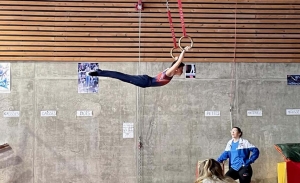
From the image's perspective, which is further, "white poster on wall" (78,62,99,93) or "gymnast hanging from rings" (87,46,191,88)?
"white poster on wall" (78,62,99,93)

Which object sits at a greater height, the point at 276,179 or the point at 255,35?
the point at 255,35

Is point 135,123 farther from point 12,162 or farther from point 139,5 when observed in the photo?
point 12,162

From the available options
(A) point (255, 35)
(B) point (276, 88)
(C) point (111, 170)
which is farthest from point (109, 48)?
(B) point (276, 88)

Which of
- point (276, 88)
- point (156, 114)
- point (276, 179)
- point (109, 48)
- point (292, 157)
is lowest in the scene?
point (276, 179)

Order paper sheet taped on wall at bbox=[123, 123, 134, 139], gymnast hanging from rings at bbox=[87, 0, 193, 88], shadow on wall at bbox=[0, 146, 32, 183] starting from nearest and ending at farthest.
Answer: gymnast hanging from rings at bbox=[87, 0, 193, 88], shadow on wall at bbox=[0, 146, 32, 183], paper sheet taped on wall at bbox=[123, 123, 134, 139]

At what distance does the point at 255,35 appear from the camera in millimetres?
7180

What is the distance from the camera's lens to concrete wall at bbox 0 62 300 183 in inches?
273

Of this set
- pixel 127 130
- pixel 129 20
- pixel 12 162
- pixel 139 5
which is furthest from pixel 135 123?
pixel 12 162

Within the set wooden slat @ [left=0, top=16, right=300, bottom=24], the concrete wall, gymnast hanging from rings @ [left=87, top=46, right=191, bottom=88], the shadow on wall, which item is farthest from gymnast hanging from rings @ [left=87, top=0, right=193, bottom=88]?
the shadow on wall

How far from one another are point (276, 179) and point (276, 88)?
1612mm

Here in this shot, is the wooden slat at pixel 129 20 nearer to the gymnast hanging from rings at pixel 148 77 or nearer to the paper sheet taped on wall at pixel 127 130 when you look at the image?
the paper sheet taped on wall at pixel 127 130

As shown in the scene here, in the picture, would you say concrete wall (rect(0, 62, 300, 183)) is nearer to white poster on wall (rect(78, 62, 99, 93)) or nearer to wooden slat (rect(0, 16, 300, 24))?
white poster on wall (rect(78, 62, 99, 93))

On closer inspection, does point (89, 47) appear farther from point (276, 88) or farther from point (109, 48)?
point (276, 88)

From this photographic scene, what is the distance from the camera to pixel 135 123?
23.1 feet
